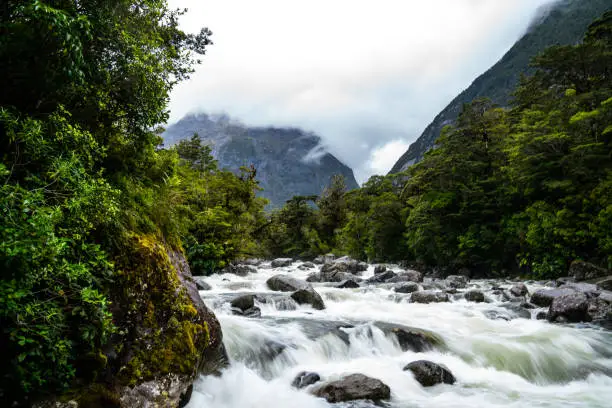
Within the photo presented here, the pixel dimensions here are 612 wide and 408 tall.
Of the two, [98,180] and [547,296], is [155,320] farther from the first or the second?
[547,296]

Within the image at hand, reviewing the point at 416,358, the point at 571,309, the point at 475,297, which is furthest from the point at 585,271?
the point at 416,358

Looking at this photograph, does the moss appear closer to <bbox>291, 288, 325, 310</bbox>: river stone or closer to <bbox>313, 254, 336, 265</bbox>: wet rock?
<bbox>291, 288, 325, 310</bbox>: river stone

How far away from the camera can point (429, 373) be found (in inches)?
299

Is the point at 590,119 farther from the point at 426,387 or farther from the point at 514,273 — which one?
the point at 426,387

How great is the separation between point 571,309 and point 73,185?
49.5ft

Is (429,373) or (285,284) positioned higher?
(285,284)

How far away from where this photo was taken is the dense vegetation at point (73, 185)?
3.35 metres

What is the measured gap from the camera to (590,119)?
749 inches

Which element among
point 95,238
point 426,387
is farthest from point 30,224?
point 426,387

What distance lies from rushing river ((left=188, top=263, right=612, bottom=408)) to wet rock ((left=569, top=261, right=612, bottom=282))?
807 cm

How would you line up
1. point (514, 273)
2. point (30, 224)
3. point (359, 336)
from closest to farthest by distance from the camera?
point (30, 224)
point (359, 336)
point (514, 273)

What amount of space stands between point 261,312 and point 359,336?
4.09 metres

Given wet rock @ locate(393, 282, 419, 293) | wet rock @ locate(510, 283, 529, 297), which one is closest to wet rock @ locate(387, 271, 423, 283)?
wet rock @ locate(393, 282, 419, 293)

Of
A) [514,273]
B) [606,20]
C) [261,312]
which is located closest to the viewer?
[261,312]
